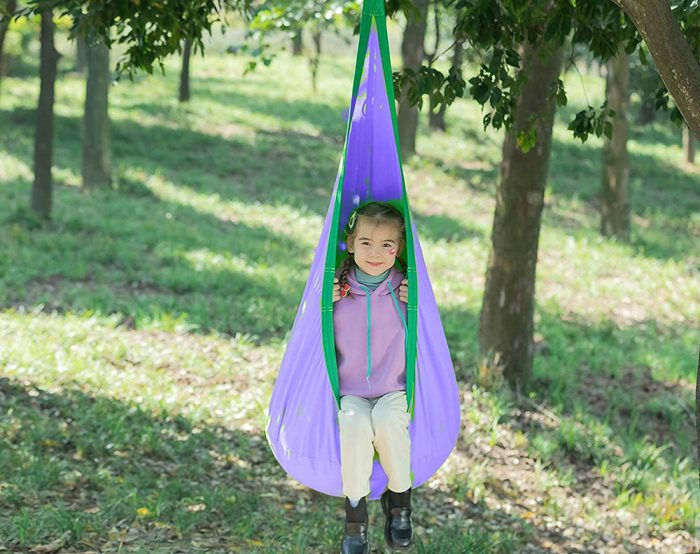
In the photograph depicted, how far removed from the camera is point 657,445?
269 inches

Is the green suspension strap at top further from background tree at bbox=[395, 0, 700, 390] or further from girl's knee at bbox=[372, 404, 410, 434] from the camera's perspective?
background tree at bbox=[395, 0, 700, 390]

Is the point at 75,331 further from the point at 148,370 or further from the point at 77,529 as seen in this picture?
the point at 77,529

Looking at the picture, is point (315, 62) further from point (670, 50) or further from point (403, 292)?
point (670, 50)

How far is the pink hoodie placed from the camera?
3412 millimetres

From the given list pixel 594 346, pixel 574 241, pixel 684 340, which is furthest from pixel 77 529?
pixel 574 241

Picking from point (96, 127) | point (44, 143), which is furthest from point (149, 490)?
point (96, 127)

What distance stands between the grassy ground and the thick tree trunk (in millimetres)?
2314

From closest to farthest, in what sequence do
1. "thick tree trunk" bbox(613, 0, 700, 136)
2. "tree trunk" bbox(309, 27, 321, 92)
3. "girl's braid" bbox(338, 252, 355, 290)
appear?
"thick tree trunk" bbox(613, 0, 700, 136) < "girl's braid" bbox(338, 252, 355, 290) < "tree trunk" bbox(309, 27, 321, 92)

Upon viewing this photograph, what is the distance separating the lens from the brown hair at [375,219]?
11.3 feet

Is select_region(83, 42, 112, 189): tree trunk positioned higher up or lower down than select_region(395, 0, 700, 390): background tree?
lower down

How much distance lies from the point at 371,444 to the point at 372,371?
27 cm

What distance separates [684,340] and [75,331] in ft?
18.5

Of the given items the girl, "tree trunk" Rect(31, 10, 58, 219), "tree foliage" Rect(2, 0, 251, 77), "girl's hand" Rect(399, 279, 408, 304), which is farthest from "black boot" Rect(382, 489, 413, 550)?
"tree trunk" Rect(31, 10, 58, 219)

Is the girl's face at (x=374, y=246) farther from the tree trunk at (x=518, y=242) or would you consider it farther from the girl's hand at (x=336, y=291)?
the tree trunk at (x=518, y=242)
